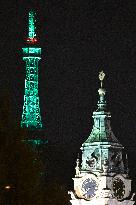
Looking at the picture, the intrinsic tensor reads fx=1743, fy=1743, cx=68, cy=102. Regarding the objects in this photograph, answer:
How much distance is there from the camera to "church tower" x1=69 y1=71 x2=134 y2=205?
432 feet

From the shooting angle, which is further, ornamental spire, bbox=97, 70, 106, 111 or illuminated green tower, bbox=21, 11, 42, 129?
illuminated green tower, bbox=21, 11, 42, 129

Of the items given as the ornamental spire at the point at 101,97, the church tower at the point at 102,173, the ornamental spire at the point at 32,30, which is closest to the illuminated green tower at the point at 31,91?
the ornamental spire at the point at 32,30

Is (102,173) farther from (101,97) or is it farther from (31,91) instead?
(31,91)

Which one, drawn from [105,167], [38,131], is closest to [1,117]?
[105,167]

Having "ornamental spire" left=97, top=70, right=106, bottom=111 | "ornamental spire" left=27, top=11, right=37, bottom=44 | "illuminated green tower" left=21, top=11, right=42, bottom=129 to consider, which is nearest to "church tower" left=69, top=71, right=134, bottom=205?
"ornamental spire" left=97, top=70, right=106, bottom=111

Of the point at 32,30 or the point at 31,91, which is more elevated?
the point at 32,30

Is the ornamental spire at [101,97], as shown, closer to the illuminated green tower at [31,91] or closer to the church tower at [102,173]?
the church tower at [102,173]

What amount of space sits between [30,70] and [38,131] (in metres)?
6.21

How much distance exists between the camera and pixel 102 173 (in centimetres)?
13188

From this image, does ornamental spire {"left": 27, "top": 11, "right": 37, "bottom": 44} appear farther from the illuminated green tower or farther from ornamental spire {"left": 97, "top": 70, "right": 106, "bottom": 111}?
ornamental spire {"left": 97, "top": 70, "right": 106, "bottom": 111}

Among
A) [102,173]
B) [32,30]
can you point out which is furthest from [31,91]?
[102,173]

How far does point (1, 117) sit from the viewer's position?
70125 mm

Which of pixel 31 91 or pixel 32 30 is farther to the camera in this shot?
pixel 32 30

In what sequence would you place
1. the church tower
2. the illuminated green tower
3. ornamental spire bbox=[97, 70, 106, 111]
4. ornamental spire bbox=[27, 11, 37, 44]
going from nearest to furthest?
the church tower, ornamental spire bbox=[97, 70, 106, 111], the illuminated green tower, ornamental spire bbox=[27, 11, 37, 44]
